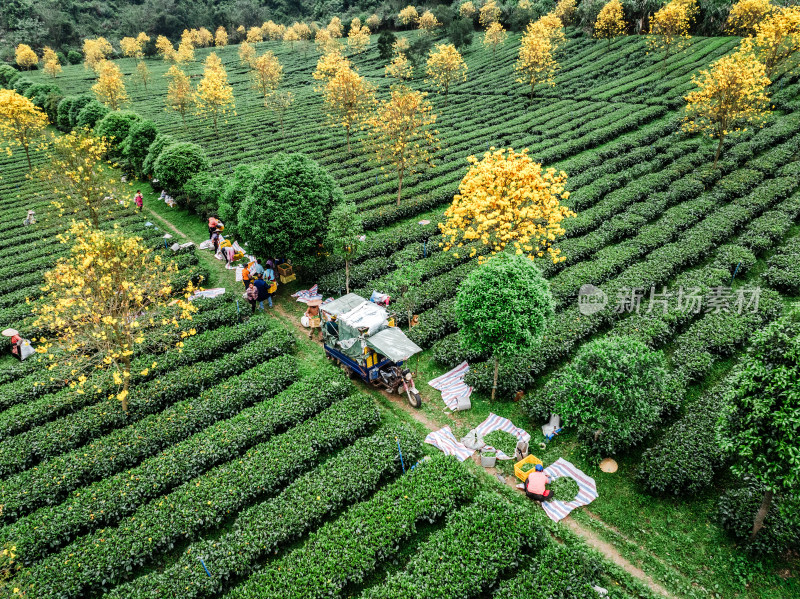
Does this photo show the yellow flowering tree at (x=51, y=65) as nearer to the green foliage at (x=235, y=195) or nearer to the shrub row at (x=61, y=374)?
the green foliage at (x=235, y=195)

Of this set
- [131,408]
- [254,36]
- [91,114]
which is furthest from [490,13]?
[131,408]

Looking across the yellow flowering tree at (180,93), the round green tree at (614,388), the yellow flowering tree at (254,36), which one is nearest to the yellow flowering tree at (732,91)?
the round green tree at (614,388)

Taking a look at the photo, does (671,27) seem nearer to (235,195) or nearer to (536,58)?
(536,58)

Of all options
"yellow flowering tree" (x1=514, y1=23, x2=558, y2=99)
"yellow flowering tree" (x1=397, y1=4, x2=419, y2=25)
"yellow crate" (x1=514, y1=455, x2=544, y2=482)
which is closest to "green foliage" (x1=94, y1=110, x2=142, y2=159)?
"yellow flowering tree" (x1=514, y1=23, x2=558, y2=99)

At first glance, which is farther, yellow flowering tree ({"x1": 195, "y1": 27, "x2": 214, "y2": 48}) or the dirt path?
yellow flowering tree ({"x1": 195, "y1": 27, "x2": 214, "y2": 48})

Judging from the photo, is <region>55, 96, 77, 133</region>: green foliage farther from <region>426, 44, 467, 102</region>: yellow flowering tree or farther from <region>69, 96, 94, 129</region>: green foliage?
<region>426, 44, 467, 102</region>: yellow flowering tree

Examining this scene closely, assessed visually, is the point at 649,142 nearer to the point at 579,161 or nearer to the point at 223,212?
the point at 579,161
